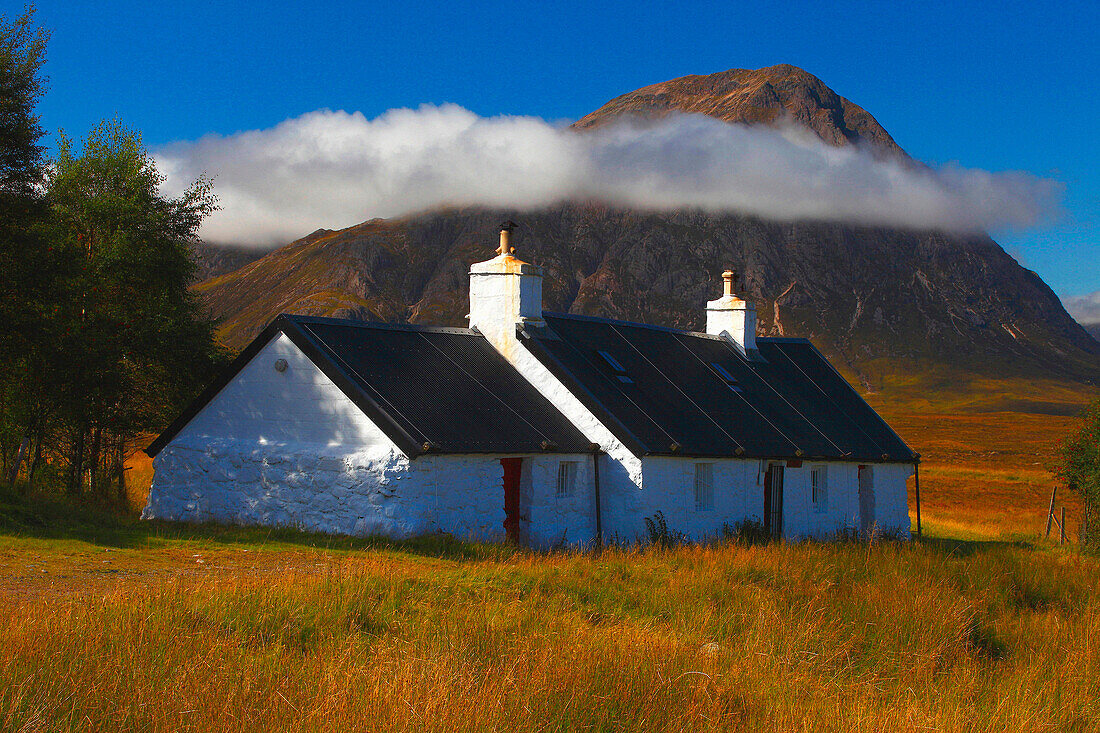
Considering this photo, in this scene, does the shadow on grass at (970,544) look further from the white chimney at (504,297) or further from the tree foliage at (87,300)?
the tree foliage at (87,300)

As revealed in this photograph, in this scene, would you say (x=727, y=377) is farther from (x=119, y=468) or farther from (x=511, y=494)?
(x=119, y=468)

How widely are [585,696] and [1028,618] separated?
9755 millimetres

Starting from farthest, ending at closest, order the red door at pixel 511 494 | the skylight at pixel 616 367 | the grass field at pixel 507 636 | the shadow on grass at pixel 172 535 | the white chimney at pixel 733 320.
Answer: the white chimney at pixel 733 320 < the skylight at pixel 616 367 < the red door at pixel 511 494 < the shadow on grass at pixel 172 535 < the grass field at pixel 507 636

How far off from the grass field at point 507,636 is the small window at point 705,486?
3.58 m

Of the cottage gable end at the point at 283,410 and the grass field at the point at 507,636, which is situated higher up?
the cottage gable end at the point at 283,410

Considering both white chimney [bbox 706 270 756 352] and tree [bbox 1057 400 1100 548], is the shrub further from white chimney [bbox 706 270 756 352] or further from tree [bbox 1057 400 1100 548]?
tree [bbox 1057 400 1100 548]

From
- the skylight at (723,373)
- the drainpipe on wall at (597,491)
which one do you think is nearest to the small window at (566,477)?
the drainpipe on wall at (597,491)

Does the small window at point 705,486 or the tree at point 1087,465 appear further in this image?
the tree at point 1087,465

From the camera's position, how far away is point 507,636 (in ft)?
32.9

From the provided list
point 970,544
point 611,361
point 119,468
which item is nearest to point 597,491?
point 611,361

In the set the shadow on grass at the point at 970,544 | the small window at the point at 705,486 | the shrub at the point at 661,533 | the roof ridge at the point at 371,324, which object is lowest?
the shadow on grass at the point at 970,544

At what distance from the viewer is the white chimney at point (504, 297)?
74.4ft

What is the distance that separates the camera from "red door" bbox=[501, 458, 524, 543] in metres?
19.3

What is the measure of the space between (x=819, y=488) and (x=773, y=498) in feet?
7.39
